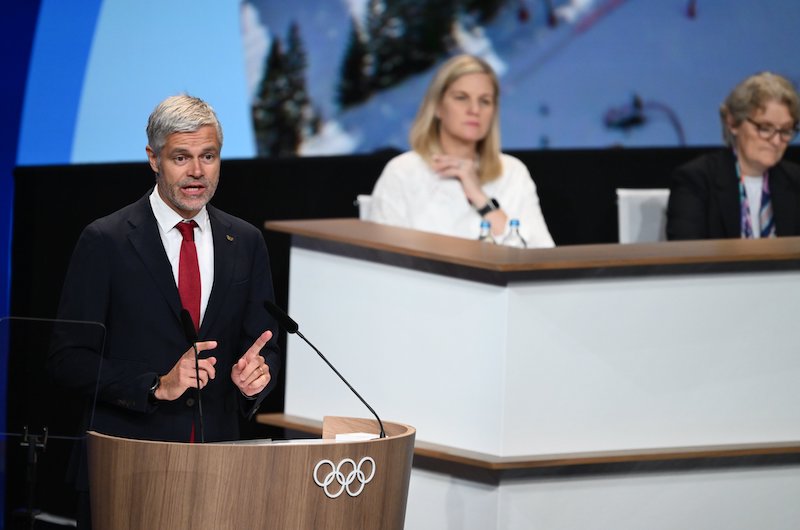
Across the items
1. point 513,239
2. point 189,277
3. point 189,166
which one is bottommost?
point 189,277

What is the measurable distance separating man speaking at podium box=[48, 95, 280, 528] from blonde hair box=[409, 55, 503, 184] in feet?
7.41

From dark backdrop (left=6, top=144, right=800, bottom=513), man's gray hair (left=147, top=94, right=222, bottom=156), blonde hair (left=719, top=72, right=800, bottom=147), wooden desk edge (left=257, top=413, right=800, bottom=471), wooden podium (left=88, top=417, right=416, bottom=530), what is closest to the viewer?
wooden podium (left=88, top=417, right=416, bottom=530)

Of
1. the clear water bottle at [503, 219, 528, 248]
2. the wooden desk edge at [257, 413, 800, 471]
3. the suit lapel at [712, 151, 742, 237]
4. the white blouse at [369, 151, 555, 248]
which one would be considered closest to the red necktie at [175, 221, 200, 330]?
the wooden desk edge at [257, 413, 800, 471]

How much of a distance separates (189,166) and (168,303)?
0.29 meters

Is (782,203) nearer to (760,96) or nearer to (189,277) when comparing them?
(760,96)

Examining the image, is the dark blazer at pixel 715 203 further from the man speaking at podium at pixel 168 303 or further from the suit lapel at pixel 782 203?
the man speaking at podium at pixel 168 303

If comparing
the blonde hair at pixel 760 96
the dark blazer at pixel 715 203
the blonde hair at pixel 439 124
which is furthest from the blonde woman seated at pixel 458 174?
the blonde hair at pixel 760 96

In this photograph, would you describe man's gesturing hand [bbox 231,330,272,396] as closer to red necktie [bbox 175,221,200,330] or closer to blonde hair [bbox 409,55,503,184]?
red necktie [bbox 175,221,200,330]

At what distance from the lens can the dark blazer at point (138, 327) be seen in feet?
8.68

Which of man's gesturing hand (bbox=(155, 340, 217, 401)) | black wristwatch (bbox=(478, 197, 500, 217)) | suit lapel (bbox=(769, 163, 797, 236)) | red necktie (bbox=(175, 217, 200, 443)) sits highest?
suit lapel (bbox=(769, 163, 797, 236))

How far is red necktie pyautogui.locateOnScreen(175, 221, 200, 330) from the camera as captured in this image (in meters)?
2.79

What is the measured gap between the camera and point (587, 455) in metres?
3.85

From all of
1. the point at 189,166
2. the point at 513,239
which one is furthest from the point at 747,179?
the point at 189,166

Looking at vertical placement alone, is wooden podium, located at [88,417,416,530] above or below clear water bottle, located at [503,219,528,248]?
below
